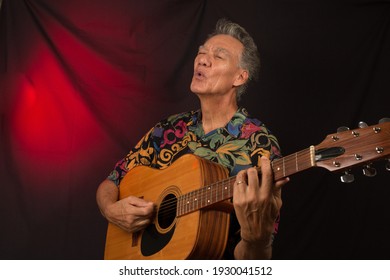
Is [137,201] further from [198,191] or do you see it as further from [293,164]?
[293,164]

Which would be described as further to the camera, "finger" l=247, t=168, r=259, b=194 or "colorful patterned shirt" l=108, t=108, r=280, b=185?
"colorful patterned shirt" l=108, t=108, r=280, b=185

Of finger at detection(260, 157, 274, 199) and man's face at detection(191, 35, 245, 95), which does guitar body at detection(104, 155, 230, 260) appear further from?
man's face at detection(191, 35, 245, 95)

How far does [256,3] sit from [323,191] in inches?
42.5

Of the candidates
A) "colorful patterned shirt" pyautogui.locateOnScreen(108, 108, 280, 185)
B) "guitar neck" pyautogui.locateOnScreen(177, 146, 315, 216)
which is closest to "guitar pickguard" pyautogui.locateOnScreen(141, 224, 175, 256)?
"guitar neck" pyautogui.locateOnScreen(177, 146, 315, 216)

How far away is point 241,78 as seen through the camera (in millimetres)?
2482

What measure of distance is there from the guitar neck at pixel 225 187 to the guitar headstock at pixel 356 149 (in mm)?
42

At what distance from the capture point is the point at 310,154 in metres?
1.64

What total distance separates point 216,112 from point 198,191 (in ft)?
1.83

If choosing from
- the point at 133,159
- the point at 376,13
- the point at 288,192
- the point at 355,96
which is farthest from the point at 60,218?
the point at 376,13

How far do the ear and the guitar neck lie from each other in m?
0.69

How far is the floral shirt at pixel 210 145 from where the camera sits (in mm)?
2139

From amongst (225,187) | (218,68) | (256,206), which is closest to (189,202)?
(225,187)

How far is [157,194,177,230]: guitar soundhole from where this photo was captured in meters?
2.05
